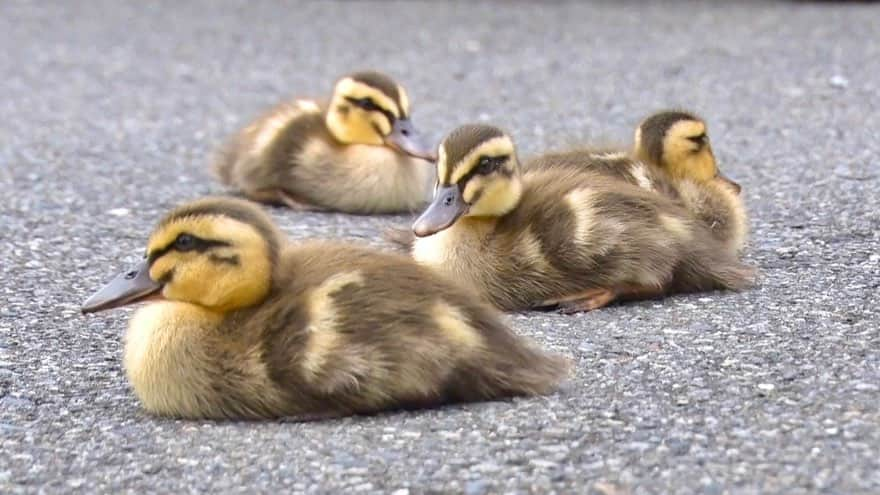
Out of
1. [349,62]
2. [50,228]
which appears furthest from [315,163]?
[349,62]

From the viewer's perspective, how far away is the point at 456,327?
3.32 meters

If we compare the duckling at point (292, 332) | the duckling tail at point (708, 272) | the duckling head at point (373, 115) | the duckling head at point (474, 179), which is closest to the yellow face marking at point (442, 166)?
the duckling head at point (474, 179)

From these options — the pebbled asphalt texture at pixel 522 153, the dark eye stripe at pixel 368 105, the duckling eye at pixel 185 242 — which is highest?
the duckling eye at pixel 185 242

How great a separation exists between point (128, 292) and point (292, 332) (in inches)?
16.3

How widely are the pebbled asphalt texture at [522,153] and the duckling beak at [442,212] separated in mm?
339

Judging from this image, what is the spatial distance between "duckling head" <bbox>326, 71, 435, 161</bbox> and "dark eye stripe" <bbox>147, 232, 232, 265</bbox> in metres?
2.59

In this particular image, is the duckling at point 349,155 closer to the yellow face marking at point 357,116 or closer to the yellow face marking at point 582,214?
the yellow face marking at point 357,116

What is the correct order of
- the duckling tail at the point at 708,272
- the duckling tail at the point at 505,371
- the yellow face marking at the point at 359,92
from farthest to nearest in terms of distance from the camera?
the yellow face marking at the point at 359,92 → the duckling tail at the point at 708,272 → the duckling tail at the point at 505,371

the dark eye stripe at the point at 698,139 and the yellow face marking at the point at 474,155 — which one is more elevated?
the yellow face marking at the point at 474,155

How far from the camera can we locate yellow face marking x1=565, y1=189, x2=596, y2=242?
13.8 feet

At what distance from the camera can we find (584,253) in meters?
4.23

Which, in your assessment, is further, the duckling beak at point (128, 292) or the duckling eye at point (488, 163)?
the duckling eye at point (488, 163)

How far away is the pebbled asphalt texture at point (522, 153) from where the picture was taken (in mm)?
3068

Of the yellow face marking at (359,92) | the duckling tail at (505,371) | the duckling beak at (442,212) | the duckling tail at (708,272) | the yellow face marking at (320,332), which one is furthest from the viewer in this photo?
the yellow face marking at (359,92)
